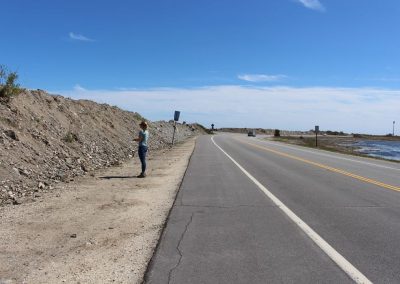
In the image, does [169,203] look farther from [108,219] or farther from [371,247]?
[371,247]

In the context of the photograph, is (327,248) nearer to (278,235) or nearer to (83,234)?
(278,235)

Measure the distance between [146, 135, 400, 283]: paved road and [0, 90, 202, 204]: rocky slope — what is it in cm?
400

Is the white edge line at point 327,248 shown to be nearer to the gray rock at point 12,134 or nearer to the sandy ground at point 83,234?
the sandy ground at point 83,234

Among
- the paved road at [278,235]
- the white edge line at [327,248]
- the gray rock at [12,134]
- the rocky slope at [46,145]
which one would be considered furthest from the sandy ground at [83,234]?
the gray rock at [12,134]

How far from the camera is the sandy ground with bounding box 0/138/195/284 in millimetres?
6098

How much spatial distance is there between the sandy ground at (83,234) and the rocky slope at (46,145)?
0.97m

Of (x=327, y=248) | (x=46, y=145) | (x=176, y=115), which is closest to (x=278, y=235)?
(x=327, y=248)

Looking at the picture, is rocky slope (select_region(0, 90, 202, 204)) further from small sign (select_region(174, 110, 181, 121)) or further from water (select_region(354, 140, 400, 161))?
water (select_region(354, 140, 400, 161))

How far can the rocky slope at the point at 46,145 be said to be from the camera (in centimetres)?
1285

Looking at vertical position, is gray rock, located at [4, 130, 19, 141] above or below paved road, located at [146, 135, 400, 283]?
above

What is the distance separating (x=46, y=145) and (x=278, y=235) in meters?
11.7

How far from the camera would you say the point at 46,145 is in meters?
17.3

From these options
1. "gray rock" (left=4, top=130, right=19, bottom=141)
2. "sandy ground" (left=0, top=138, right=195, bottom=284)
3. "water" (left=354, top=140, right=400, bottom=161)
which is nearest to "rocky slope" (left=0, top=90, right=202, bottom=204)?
"gray rock" (left=4, top=130, right=19, bottom=141)

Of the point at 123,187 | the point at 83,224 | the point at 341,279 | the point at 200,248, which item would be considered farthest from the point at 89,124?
the point at 341,279
